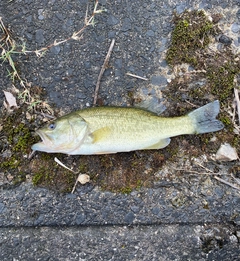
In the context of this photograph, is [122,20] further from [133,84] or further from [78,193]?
[78,193]

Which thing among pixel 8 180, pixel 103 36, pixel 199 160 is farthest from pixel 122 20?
pixel 8 180

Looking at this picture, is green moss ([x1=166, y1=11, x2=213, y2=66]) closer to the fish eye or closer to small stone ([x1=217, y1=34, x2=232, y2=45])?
small stone ([x1=217, y1=34, x2=232, y2=45])

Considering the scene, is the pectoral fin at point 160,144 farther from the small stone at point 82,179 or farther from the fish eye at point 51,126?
the fish eye at point 51,126

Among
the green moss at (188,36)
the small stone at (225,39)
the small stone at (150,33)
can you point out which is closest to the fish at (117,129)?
the green moss at (188,36)

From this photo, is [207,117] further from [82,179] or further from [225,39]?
[82,179]


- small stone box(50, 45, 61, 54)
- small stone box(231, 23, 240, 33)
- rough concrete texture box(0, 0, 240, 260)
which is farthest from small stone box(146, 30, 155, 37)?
small stone box(50, 45, 61, 54)

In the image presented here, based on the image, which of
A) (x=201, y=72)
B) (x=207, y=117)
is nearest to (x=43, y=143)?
(x=207, y=117)
